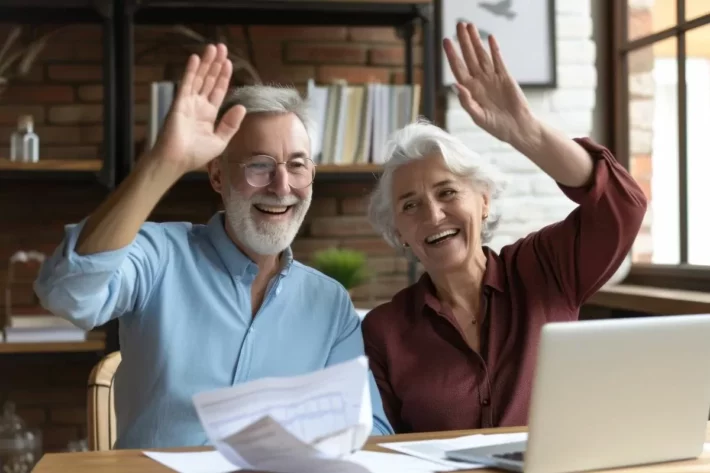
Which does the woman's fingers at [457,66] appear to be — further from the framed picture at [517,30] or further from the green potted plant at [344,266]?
the framed picture at [517,30]

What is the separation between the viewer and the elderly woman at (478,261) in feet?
5.82

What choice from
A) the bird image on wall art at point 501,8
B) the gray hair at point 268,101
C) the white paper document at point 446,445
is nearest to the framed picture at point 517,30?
the bird image on wall art at point 501,8

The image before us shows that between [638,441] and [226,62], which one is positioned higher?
[226,62]

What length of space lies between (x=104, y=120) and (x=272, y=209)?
4.07 feet

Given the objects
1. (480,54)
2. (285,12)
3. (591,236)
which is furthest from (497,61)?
(285,12)

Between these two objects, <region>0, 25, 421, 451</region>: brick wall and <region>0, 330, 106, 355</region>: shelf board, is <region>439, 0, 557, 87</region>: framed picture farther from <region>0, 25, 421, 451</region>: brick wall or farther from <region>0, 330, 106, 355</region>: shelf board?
<region>0, 330, 106, 355</region>: shelf board

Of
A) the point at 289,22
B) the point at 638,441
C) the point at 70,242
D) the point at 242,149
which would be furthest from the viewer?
the point at 289,22

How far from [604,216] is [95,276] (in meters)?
0.96

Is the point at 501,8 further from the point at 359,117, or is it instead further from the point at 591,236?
the point at 591,236

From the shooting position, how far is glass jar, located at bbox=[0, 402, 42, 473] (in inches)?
117

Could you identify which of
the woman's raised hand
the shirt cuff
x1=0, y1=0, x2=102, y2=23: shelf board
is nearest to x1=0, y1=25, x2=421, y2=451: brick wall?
x1=0, y1=0, x2=102, y2=23: shelf board

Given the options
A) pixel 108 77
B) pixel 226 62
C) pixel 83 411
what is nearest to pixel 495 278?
pixel 226 62

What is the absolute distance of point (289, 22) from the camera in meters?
3.15

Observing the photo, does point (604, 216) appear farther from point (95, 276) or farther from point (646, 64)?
point (646, 64)
